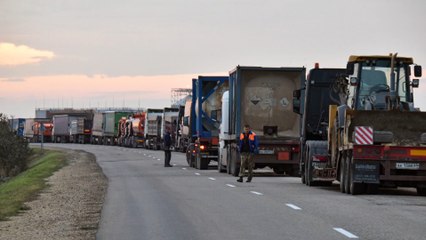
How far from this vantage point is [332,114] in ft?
89.4

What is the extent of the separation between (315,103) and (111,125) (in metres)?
81.8

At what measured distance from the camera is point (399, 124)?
24.7 m

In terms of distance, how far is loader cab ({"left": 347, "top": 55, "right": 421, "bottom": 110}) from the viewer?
25.5 meters

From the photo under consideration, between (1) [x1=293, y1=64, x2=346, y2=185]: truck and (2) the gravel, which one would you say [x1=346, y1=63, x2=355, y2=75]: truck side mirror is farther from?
(2) the gravel

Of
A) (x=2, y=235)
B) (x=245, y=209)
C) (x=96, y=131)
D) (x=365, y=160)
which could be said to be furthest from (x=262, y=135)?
(x=96, y=131)

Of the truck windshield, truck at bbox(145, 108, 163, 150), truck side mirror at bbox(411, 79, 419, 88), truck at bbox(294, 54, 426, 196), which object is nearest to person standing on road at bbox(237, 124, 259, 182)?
truck at bbox(294, 54, 426, 196)

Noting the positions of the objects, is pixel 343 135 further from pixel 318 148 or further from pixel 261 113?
pixel 261 113

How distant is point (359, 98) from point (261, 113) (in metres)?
10.9

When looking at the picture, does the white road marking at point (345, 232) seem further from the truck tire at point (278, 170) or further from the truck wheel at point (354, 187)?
the truck tire at point (278, 170)

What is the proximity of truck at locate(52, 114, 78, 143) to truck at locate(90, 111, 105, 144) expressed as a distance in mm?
7310

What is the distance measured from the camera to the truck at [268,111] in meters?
35.7

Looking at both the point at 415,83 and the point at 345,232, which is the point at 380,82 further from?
the point at 345,232

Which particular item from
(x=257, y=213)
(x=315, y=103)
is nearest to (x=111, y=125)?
(x=315, y=103)

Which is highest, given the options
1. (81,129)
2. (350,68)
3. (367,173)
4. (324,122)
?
(81,129)
